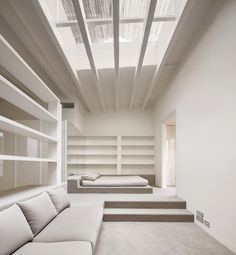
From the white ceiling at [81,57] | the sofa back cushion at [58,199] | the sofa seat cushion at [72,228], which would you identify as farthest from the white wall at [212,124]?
the sofa back cushion at [58,199]

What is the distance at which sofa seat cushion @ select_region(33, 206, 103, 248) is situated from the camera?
2.01 meters

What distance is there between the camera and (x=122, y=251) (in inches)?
99.6

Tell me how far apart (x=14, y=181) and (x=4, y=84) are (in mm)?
3346

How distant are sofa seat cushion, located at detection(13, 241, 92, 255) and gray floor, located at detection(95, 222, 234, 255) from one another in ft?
2.61

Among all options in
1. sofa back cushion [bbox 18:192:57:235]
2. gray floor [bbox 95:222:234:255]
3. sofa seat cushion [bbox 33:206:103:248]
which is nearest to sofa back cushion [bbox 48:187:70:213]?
sofa seat cushion [bbox 33:206:103:248]

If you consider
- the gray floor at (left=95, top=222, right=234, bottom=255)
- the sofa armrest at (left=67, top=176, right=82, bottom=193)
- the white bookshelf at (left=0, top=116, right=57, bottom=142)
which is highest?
the white bookshelf at (left=0, top=116, right=57, bottom=142)

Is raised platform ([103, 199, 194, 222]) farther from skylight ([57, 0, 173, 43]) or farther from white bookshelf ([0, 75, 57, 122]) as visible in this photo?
skylight ([57, 0, 173, 43])

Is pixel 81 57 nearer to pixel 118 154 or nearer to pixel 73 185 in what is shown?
pixel 73 185

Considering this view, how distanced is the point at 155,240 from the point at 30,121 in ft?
12.4

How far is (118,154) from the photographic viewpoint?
7574 millimetres

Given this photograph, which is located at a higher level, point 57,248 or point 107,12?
point 107,12

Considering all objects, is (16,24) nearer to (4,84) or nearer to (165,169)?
(4,84)

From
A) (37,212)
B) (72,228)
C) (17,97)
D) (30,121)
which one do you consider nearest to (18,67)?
(17,97)

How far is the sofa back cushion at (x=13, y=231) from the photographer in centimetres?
165
